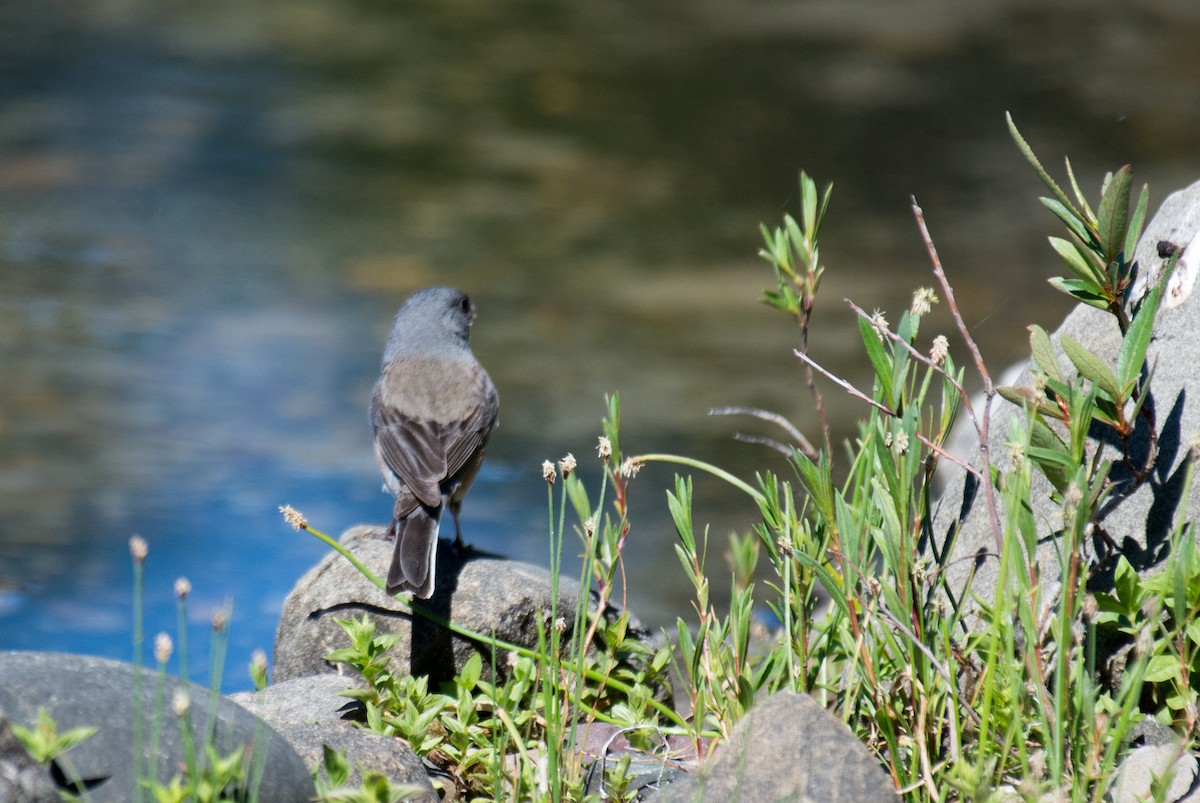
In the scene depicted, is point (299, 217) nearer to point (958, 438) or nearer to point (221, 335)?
point (221, 335)

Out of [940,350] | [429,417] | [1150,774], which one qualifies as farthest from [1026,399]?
[429,417]

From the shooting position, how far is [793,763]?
91.5 inches

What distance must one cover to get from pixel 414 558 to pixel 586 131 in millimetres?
8442

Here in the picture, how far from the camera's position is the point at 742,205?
33.3ft

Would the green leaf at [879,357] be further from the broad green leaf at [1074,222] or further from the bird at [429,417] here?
the bird at [429,417]

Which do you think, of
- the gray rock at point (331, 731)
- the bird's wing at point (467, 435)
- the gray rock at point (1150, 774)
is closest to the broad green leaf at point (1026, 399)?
the gray rock at point (1150, 774)

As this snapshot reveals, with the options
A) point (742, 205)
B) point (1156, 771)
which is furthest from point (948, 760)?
point (742, 205)

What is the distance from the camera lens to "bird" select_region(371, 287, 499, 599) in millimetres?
3947

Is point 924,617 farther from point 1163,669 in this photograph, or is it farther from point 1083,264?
point 1083,264

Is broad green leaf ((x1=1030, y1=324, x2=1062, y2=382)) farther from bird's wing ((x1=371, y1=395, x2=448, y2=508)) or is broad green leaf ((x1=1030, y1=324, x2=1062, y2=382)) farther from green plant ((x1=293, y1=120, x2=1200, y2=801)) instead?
bird's wing ((x1=371, y1=395, x2=448, y2=508))

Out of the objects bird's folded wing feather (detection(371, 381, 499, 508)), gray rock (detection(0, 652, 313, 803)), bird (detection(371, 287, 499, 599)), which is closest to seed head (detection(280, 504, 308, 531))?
gray rock (detection(0, 652, 313, 803))

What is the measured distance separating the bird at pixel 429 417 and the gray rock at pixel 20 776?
136cm

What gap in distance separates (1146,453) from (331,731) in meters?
1.76

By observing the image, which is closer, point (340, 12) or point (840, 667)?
point (840, 667)
